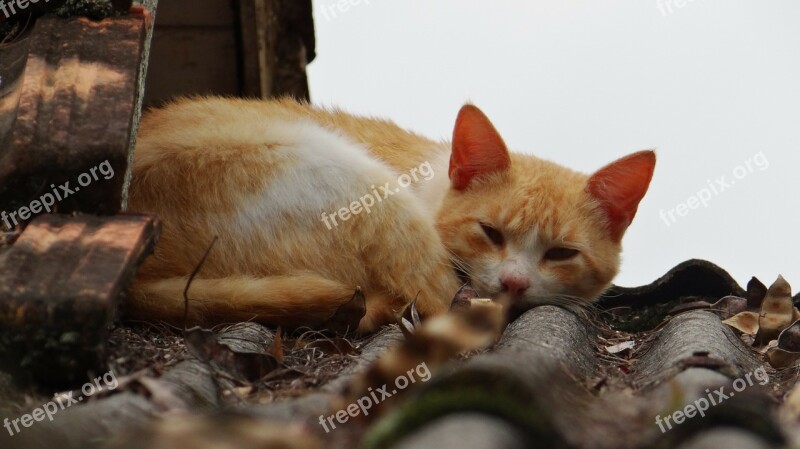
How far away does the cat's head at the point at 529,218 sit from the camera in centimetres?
402

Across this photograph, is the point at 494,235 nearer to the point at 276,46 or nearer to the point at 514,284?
the point at 514,284

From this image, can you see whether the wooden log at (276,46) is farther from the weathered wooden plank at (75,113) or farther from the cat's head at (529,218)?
the weathered wooden plank at (75,113)

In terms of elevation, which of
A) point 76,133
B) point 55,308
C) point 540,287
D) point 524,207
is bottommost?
point 540,287

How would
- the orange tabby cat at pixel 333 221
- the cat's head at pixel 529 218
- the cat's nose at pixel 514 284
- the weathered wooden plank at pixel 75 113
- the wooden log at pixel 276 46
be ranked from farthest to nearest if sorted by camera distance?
1. the wooden log at pixel 276 46
2. the cat's head at pixel 529 218
3. the cat's nose at pixel 514 284
4. the orange tabby cat at pixel 333 221
5. the weathered wooden plank at pixel 75 113

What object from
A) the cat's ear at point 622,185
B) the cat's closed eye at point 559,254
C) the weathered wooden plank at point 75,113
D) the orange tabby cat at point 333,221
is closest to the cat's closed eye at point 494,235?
the orange tabby cat at point 333,221

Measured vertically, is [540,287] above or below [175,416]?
below

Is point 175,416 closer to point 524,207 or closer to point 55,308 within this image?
point 55,308

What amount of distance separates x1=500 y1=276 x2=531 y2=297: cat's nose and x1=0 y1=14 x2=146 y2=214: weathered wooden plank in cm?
181

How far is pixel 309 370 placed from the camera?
8.38ft

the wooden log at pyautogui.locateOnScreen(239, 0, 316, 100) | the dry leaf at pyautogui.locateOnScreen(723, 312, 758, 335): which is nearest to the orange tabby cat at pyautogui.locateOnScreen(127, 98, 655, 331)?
the dry leaf at pyautogui.locateOnScreen(723, 312, 758, 335)

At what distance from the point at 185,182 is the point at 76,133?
80cm

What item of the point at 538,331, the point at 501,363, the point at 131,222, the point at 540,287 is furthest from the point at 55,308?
the point at 540,287

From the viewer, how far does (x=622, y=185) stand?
418 centimetres

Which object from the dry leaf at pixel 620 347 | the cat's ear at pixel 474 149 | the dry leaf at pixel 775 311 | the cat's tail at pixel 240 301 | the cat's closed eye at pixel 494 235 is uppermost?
the cat's ear at pixel 474 149
